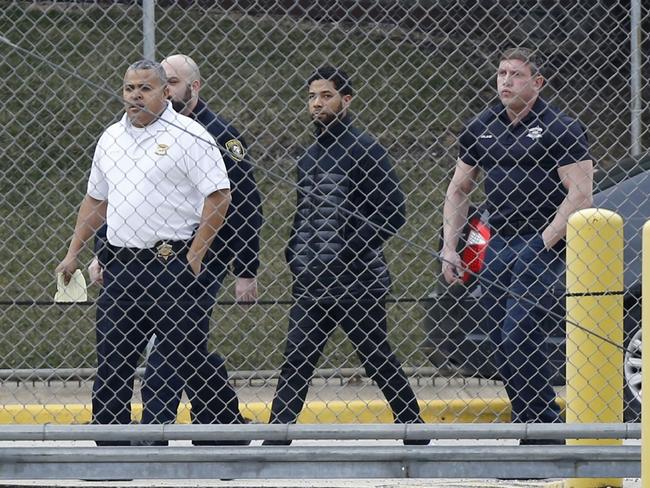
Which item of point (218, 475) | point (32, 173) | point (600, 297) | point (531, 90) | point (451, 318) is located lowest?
point (218, 475)

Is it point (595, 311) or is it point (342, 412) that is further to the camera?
point (342, 412)

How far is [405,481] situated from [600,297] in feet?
3.93

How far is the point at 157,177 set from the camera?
6.24 metres

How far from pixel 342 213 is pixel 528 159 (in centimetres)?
86

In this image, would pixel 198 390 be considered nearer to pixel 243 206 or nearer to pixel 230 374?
pixel 243 206

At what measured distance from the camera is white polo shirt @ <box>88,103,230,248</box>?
6238mm

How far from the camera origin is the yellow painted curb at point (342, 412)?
762cm

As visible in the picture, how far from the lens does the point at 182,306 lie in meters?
6.39

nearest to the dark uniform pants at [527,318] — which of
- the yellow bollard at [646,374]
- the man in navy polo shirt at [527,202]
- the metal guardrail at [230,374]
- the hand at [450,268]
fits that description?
the man in navy polo shirt at [527,202]

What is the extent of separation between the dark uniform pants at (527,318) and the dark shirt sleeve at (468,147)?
37 cm

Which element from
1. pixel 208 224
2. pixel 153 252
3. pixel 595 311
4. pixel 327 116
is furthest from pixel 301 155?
pixel 595 311

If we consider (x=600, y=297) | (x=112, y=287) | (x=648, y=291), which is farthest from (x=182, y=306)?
(x=648, y=291)

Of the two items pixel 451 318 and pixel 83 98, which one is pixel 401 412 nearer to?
pixel 451 318

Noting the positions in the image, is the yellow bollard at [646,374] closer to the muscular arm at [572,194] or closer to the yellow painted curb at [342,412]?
the muscular arm at [572,194]
